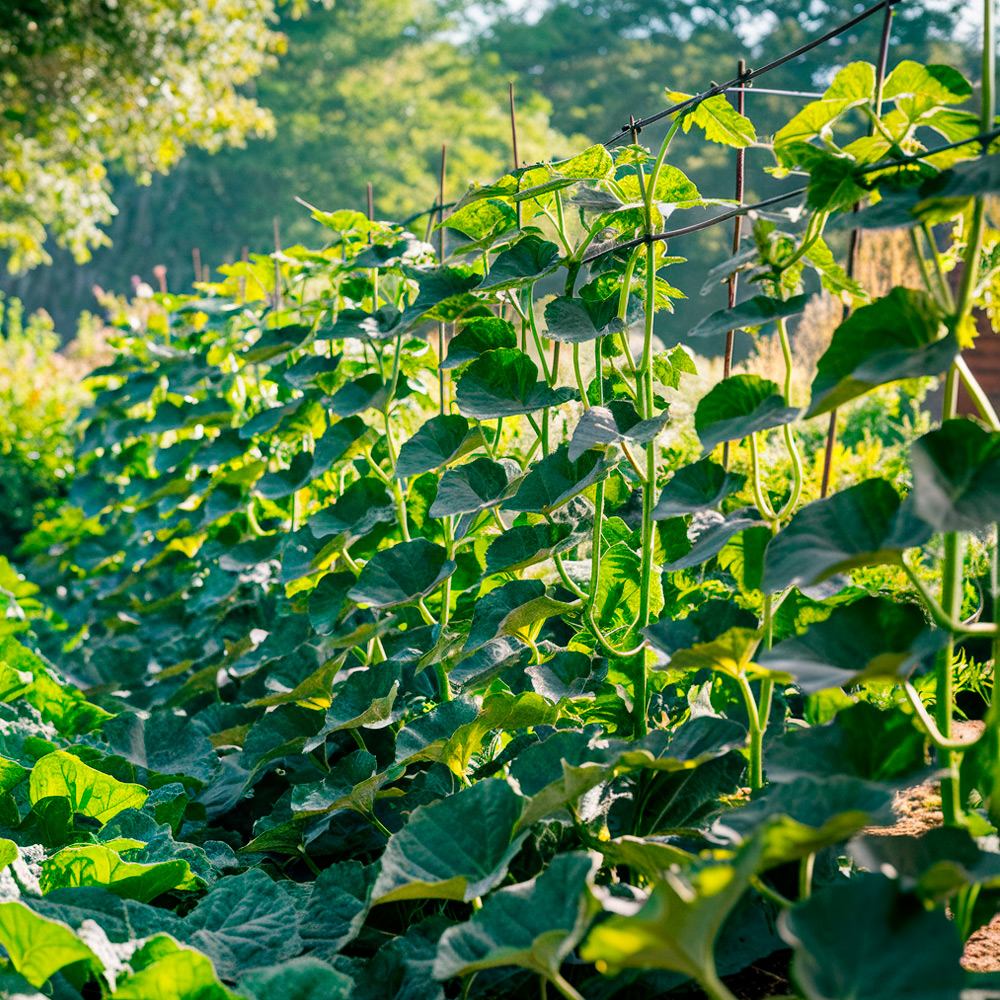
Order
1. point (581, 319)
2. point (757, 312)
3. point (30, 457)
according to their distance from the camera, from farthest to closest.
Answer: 1. point (30, 457)
2. point (581, 319)
3. point (757, 312)

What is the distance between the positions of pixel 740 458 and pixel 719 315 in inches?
79.5

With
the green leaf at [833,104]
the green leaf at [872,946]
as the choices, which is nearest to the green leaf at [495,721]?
the green leaf at [872,946]

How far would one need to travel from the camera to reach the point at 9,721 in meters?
1.36

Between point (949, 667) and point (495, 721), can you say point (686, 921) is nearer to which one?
point (949, 667)

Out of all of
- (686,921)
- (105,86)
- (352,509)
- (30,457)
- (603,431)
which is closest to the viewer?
(686,921)

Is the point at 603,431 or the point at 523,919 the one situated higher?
the point at 603,431

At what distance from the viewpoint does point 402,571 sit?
1177 mm

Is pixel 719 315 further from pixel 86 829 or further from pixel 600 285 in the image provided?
pixel 86 829

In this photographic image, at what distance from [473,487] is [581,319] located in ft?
0.79

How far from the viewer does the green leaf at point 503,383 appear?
1.03 meters

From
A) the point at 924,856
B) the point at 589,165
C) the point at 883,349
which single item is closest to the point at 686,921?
the point at 924,856

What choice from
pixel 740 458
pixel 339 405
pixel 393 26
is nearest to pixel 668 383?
pixel 339 405

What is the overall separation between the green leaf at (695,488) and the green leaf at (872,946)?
0.40 meters

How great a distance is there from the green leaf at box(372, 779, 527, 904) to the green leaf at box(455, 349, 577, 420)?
0.45 m
